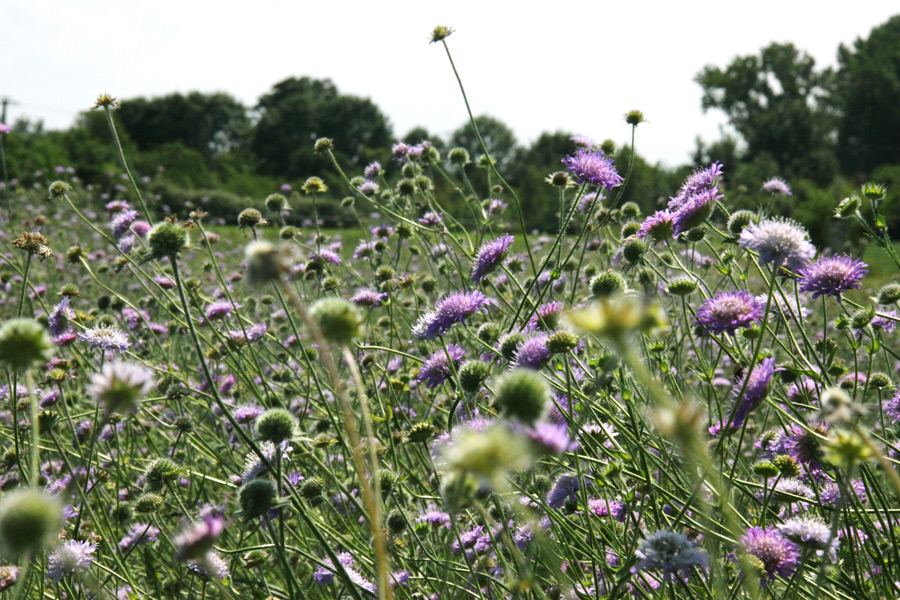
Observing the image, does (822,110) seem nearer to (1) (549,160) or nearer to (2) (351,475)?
(1) (549,160)

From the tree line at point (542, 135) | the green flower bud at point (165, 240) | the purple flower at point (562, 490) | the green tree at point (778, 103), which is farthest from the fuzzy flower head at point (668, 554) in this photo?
the green tree at point (778, 103)

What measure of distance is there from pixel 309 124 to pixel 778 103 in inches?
1164

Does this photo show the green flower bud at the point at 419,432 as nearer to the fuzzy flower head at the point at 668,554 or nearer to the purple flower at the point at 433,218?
the fuzzy flower head at the point at 668,554

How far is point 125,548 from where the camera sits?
306 centimetres

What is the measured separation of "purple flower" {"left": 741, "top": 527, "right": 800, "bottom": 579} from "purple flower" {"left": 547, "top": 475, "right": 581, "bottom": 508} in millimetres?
571

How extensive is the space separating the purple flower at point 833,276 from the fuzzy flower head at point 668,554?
926mm

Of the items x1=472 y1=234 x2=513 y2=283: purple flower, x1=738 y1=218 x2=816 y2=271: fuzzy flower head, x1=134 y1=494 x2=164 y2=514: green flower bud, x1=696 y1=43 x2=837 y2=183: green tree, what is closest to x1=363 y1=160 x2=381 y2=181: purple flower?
x1=472 y1=234 x2=513 y2=283: purple flower

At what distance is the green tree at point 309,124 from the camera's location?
144ft

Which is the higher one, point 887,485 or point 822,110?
point 822,110

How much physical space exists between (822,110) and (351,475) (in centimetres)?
4730

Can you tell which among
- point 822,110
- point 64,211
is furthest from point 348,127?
point 64,211

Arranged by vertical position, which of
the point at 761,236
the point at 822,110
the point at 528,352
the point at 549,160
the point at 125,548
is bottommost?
the point at 125,548

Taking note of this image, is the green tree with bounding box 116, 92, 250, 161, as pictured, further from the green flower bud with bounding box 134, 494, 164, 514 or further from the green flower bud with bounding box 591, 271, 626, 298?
the green flower bud with bounding box 591, 271, 626, 298

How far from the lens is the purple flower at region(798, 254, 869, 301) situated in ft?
6.36
